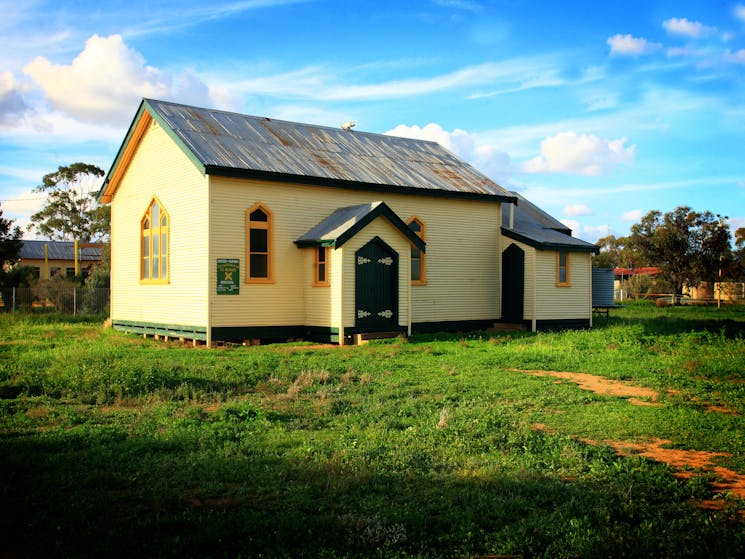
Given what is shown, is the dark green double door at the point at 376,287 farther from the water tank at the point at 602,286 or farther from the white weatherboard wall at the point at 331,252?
the water tank at the point at 602,286

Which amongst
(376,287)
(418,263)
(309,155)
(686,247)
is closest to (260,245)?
(376,287)

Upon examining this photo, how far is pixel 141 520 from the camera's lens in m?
6.13

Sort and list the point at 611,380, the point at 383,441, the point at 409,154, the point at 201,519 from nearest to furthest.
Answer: the point at 201,519, the point at 383,441, the point at 611,380, the point at 409,154

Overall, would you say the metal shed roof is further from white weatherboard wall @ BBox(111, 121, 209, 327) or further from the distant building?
the distant building

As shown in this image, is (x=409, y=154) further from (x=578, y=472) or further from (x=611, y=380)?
(x=578, y=472)

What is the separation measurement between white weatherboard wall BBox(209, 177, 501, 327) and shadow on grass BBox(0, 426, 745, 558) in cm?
1370

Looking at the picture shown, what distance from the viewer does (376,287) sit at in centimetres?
2278

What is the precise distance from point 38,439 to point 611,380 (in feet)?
34.1

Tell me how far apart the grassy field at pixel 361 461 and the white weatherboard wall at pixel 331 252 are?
20.3 ft

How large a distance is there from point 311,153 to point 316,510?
19921 millimetres

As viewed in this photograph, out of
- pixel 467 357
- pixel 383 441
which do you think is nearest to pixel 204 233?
pixel 467 357

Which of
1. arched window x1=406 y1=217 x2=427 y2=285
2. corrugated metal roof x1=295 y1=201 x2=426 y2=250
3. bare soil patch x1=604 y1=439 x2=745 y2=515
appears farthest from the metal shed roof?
bare soil patch x1=604 y1=439 x2=745 y2=515

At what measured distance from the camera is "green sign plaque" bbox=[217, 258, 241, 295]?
70.6 ft

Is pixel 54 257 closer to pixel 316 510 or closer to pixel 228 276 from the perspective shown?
pixel 228 276
